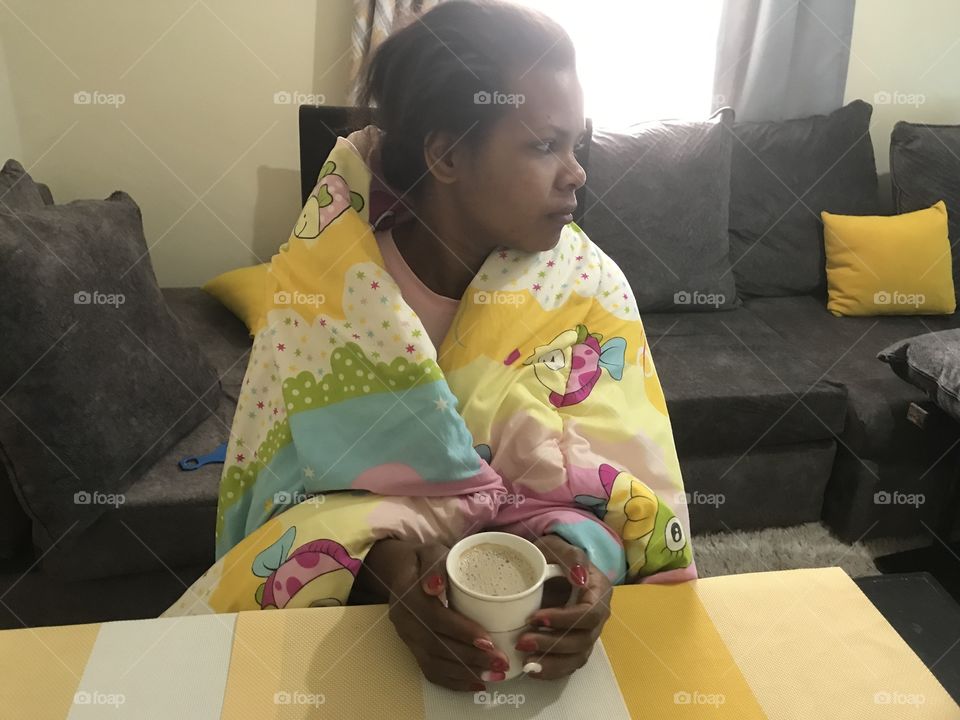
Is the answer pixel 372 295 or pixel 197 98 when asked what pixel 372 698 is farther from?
pixel 197 98

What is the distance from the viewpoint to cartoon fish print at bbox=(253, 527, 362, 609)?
0.87m

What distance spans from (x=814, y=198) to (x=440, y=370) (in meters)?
2.08

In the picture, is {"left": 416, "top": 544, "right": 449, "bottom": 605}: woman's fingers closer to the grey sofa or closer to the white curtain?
the grey sofa

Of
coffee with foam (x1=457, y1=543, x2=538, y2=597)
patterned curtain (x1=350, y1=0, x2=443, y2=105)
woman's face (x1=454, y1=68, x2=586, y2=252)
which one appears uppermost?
patterned curtain (x1=350, y1=0, x2=443, y2=105)

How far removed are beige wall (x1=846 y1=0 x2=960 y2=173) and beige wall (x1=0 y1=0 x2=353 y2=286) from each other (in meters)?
1.80

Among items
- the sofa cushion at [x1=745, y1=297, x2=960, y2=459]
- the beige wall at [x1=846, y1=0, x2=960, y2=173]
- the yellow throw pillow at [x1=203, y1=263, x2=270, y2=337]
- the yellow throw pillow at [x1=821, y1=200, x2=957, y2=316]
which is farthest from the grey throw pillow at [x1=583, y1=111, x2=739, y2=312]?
the yellow throw pillow at [x1=203, y1=263, x2=270, y2=337]

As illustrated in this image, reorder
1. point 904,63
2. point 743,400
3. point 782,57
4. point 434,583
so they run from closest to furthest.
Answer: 1. point 434,583
2. point 743,400
3. point 782,57
4. point 904,63

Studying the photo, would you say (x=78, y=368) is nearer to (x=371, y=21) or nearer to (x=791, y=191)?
(x=371, y=21)

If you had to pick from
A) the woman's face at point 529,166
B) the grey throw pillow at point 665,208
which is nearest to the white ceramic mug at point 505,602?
the woman's face at point 529,166

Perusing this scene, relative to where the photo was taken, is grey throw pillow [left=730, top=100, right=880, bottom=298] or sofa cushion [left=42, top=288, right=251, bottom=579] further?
grey throw pillow [left=730, top=100, right=880, bottom=298]

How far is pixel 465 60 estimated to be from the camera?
39.0 inches

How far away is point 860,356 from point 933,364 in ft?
1.19

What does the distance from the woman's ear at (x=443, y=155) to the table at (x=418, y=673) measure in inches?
23.1

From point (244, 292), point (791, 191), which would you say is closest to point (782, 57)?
point (791, 191)
